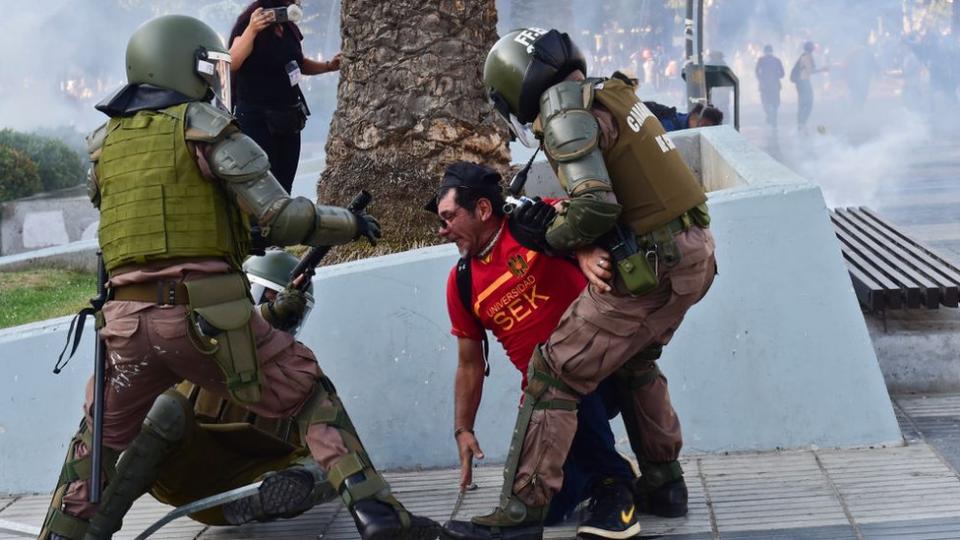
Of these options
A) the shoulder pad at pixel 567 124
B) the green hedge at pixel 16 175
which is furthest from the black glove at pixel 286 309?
the green hedge at pixel 16 175

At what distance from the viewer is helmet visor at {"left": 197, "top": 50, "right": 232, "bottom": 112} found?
4.46 m

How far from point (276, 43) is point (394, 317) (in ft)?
7.02

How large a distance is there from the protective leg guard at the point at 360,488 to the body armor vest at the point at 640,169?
3.65 feet

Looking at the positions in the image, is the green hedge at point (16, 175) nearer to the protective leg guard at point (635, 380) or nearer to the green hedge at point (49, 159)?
the green hedge at point (49, 159)

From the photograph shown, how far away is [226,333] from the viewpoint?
4.36 metres

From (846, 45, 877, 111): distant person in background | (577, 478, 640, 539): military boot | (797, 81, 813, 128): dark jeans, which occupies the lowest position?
(846, 45, 877, 111): distant person in background

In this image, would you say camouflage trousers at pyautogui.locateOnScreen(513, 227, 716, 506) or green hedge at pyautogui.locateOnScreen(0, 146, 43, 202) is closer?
camouflage trousers at pyautogui.locateOnScreen(513, 227, 716, 506)

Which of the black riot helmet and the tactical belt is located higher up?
the black riot helmet

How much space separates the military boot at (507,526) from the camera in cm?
460

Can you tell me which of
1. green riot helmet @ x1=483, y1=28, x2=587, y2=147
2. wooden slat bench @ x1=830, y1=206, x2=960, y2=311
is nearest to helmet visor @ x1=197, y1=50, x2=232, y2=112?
green riot helmet @ x1=483, y1=28, x2=587, y2=147

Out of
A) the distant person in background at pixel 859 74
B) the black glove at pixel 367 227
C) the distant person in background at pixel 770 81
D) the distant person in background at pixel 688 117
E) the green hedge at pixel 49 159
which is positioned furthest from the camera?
the distant person in background at pixel 859 74

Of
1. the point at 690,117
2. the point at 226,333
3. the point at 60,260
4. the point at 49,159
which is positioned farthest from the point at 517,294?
the point at 49,159

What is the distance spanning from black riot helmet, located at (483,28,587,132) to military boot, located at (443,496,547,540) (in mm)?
1269

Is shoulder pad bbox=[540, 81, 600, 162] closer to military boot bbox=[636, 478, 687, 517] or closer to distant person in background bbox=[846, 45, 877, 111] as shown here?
military boot bbox=[636, 478, 687, 517]
